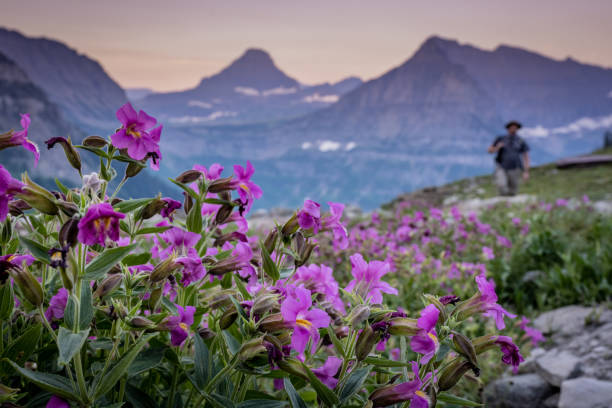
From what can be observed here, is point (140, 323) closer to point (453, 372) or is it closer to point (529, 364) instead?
point (453, 372)

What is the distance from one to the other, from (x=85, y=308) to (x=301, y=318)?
21.1 inches

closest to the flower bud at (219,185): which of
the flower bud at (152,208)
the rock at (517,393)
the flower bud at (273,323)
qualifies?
the flower bud at (152,208)

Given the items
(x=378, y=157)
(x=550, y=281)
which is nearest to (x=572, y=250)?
(x=550, y=281)

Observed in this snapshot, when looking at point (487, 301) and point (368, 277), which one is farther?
point (368, 277)

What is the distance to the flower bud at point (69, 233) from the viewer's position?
3.37 feet

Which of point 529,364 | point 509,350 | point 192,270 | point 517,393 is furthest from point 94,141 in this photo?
point 529,364

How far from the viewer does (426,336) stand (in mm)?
1182

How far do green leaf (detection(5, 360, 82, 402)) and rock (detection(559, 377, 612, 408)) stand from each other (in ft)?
8.96

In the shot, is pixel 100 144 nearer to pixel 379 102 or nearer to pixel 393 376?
pixel 393 376

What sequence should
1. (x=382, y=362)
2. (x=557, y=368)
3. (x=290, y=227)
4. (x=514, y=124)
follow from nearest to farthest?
(x=382, y=362), (x=290, y=227), (x=557, y=368), (x=514, y=124)

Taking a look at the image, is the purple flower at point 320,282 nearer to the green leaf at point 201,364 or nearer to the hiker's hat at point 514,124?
the green leaf at point 201,364

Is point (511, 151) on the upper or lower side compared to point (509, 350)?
upper

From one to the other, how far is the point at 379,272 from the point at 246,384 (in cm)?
50

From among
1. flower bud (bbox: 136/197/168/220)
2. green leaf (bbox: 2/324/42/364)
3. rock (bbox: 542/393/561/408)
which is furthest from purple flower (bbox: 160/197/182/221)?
rock (bbox: 542/393/561/408)
